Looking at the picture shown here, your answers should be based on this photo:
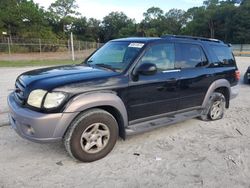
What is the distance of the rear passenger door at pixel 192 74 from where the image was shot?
4.49 meters

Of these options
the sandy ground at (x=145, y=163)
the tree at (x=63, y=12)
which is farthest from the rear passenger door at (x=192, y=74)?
the tree at (x=63, y=12)

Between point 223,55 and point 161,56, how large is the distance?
6.58 ft

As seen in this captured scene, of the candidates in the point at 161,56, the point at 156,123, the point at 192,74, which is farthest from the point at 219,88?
the point at 156,123

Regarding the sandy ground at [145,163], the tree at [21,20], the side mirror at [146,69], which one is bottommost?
the sandy ground at [145,163]

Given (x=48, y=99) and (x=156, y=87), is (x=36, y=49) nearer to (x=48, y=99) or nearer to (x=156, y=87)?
(x=156, y=87)

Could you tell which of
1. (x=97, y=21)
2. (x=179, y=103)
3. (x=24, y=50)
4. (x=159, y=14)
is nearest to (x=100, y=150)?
(x=179, y=103)

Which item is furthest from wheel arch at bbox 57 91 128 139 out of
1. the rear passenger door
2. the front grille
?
the rear passenger door

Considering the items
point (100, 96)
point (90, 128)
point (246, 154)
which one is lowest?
point (246, 154)

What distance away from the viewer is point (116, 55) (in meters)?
4.38

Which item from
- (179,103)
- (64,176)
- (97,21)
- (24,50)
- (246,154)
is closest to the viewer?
(64,176)

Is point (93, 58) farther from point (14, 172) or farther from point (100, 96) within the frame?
point (14, 172)

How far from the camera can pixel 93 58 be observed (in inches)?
186

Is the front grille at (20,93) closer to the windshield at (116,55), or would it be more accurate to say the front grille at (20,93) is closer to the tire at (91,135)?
the tire at (91,135)

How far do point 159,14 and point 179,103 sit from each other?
9340 centimetres
